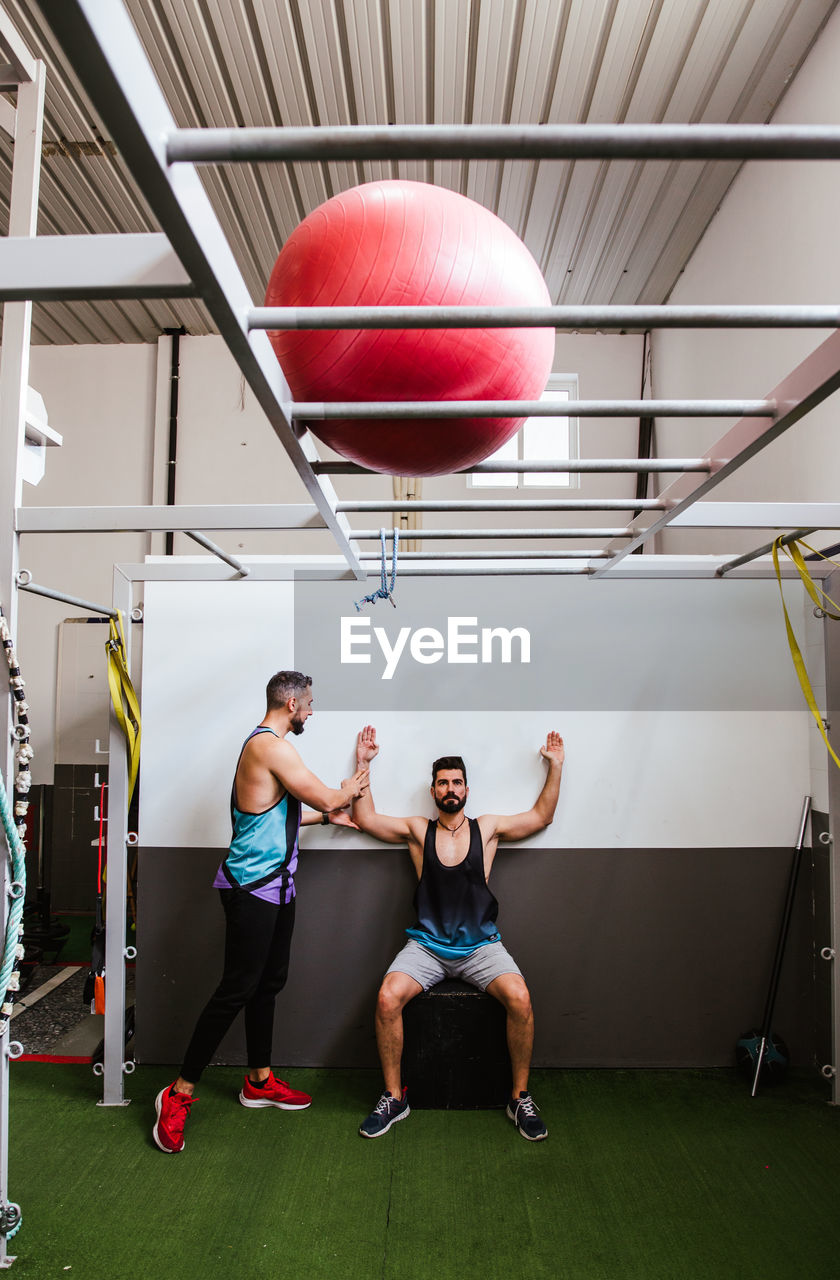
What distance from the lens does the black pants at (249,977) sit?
266 cm

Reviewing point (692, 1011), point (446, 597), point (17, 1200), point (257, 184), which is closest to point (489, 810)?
point (446, 597)

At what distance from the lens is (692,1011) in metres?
3.19

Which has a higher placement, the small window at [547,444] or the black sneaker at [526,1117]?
the small window at [547,444]

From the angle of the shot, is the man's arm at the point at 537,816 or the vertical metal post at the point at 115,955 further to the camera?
the man's arm at the point at 537,816

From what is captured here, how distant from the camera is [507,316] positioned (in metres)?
0.96

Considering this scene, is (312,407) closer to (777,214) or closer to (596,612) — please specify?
(596,612)

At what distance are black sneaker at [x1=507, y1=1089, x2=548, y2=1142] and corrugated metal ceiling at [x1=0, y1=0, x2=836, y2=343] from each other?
4292mm

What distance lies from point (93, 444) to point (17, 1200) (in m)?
4.83

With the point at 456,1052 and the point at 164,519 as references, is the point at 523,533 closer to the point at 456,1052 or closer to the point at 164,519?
the point at 164,519

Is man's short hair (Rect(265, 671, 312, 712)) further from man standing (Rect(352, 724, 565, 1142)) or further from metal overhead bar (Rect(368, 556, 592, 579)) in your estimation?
metal overhead bar (Rect(368, 556, 592, 579))

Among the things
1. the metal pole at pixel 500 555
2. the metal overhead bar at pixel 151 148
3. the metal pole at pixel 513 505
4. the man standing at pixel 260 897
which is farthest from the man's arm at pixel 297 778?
the metal overhead bar at pixel 151 148

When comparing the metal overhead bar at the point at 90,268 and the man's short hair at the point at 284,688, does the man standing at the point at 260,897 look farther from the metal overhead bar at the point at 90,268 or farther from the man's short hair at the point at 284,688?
the metal overhead bar at the point at 90,268

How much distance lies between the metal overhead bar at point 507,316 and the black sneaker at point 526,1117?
2696 mm

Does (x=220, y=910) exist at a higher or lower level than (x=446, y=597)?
lower
